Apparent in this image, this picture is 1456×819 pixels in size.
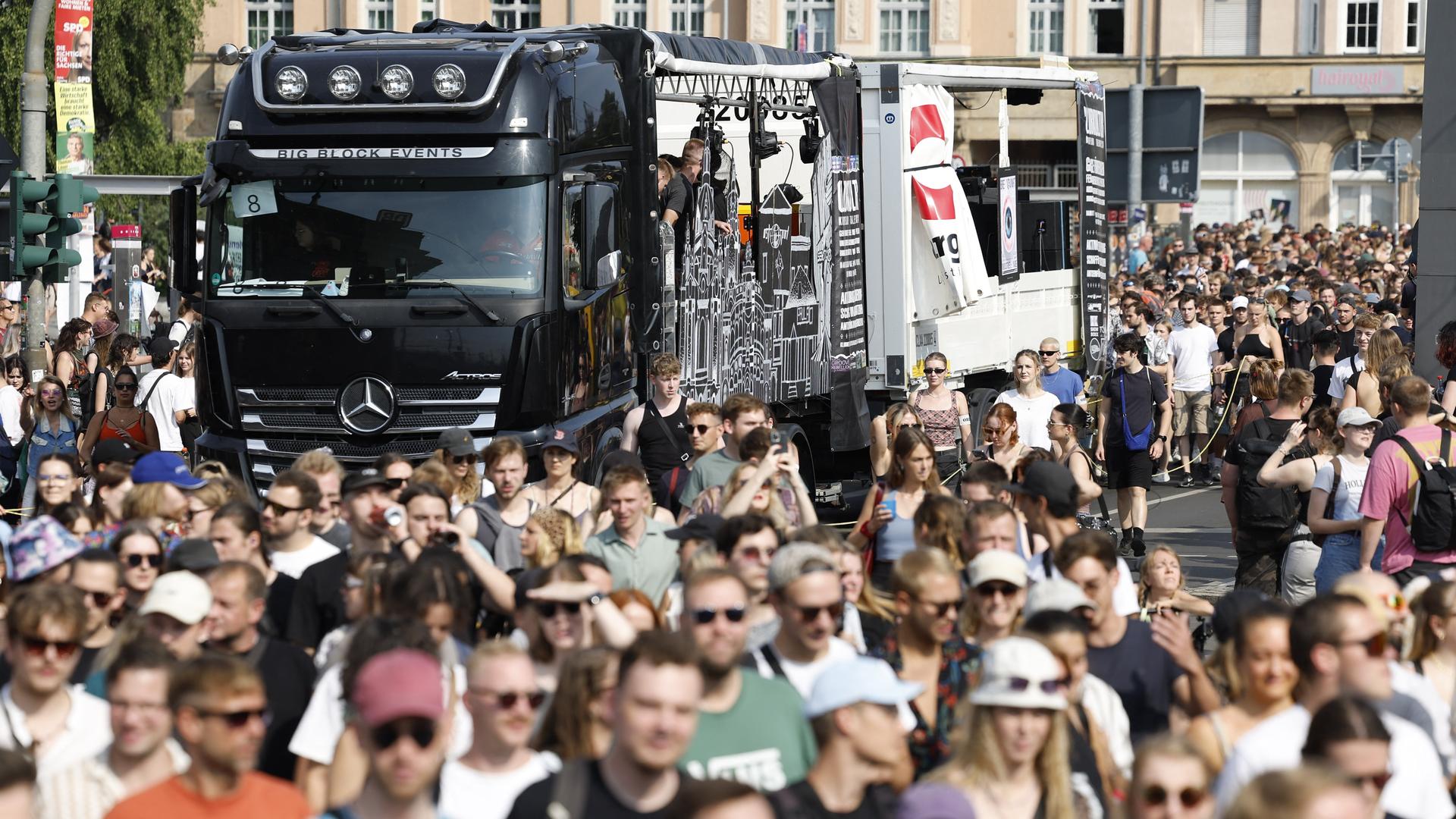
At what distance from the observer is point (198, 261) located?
43.8 ft

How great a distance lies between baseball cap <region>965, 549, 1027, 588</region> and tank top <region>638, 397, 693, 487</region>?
18.5 feet

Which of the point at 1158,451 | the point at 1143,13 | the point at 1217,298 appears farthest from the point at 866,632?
the point at 1143,13

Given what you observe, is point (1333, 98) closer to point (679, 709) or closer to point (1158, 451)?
point (1158, 451)

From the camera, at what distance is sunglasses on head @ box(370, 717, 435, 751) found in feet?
17.4

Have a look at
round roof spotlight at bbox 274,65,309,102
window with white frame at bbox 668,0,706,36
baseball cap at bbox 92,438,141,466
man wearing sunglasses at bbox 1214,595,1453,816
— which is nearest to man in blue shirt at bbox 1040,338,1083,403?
round roof spotlight at bbox 274,65,309,102

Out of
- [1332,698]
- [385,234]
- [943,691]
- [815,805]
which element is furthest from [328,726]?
[385,234]

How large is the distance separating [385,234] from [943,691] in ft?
22.6

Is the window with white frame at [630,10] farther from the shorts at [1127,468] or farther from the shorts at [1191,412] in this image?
the shorts at [1127,468]

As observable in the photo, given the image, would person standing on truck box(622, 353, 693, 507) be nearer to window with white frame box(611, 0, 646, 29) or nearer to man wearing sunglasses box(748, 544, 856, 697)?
man wearing sunglasses box(748, 544, 856, 697)

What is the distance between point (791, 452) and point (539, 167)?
3094 millimetres

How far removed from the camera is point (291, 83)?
1276cm

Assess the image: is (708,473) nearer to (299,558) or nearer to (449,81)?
(299,558)

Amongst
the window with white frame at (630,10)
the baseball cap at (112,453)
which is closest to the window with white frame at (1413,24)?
the window with white frame at (630,10)

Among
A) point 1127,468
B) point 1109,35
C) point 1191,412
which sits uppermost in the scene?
point 1109,35
